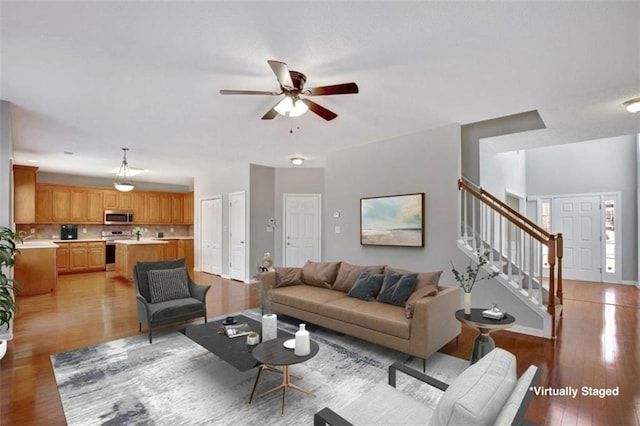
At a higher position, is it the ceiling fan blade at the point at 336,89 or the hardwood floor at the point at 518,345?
the ceiling fan blade at the point at 336,89

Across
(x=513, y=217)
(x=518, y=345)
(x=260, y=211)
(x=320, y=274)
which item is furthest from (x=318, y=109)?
(x=260, y=211)

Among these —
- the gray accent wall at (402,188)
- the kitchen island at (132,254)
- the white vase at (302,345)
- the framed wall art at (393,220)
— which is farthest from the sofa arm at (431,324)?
the kitchen island at (132,254)

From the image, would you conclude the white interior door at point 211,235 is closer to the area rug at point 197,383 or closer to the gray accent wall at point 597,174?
the area rug at point 197,383

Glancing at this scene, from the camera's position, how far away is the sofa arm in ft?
9.46

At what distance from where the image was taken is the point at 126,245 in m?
7.36

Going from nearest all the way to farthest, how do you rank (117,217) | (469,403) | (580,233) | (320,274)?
(469,403) → (320,274) → (580,233) → (117,217)

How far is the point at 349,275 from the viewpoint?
14.0ft

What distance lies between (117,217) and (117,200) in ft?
1.69

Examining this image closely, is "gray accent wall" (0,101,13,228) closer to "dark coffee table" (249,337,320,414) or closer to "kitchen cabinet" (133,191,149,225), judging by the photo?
"dark coffee table" (249,337,320,414)

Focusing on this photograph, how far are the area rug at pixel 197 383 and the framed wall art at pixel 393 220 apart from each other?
1958mm

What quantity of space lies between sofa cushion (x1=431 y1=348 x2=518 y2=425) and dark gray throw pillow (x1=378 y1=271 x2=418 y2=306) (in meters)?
2.04

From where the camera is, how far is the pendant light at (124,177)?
21.2 feet

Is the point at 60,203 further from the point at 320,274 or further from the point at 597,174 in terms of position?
the point at 597,174

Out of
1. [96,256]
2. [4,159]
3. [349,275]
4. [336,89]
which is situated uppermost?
[336,89]
